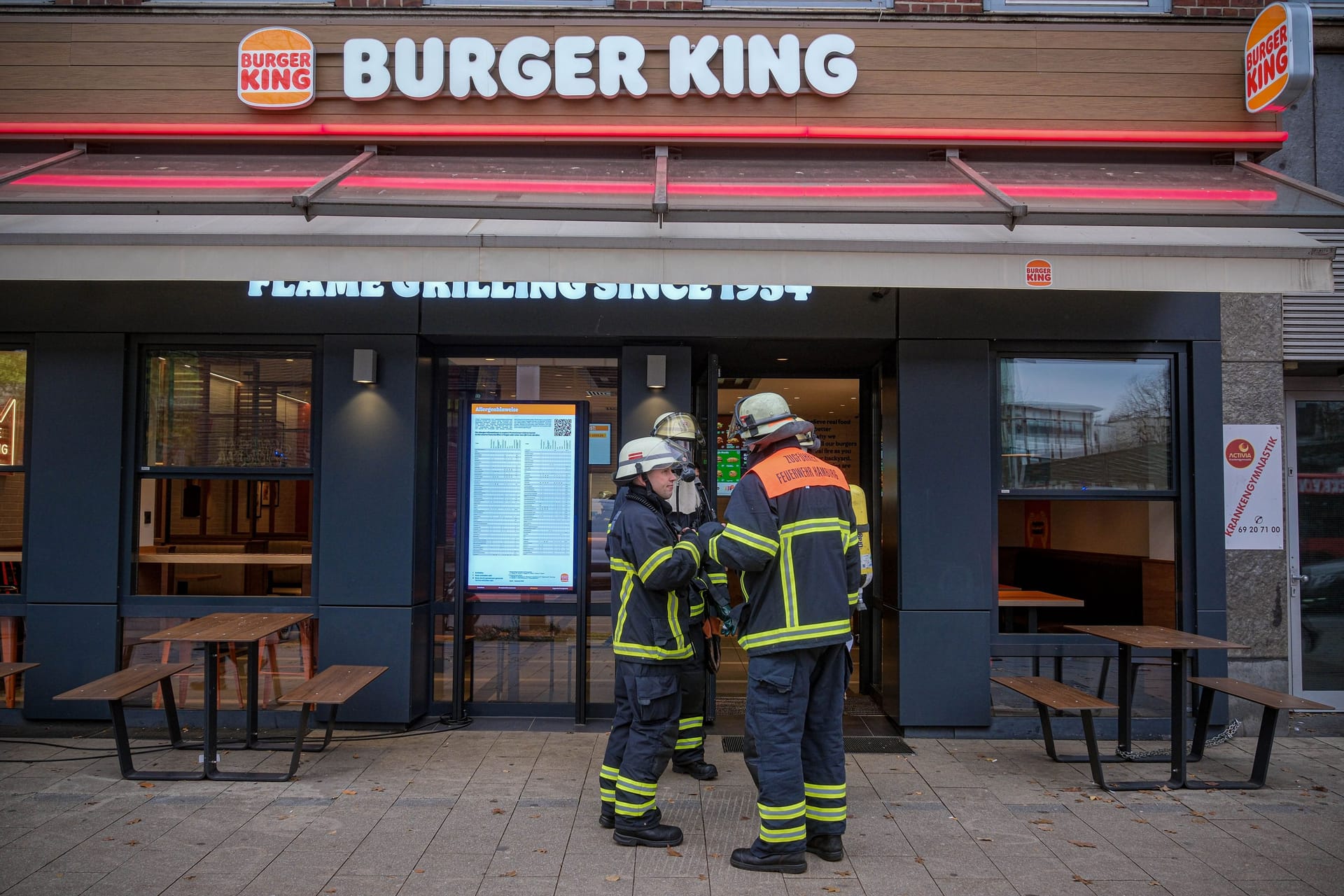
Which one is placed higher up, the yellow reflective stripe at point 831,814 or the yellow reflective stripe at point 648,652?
the yellow reflective stripe at point 648,652

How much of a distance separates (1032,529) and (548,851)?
4198 millimetres

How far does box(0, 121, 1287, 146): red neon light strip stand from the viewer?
6586 millimetres

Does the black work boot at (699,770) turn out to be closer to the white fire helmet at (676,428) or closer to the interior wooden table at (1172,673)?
the white fire helmet at (676,428)

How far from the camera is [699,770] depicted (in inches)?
215

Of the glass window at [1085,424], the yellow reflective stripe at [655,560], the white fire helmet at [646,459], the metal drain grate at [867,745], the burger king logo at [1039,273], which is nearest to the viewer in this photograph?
the yellow reflective stripe at [655,560]

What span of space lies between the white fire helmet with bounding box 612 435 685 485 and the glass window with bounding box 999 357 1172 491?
119 inches

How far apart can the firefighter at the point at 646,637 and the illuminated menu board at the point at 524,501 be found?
211cm

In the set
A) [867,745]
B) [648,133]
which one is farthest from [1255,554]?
[648,133]

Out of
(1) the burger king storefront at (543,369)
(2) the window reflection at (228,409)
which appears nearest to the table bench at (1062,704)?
(1) the burger king storefront at (543,369)

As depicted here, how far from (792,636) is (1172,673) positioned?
2757 mm

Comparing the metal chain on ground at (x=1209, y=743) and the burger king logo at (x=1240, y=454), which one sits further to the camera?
the burger king logo at (x=1240, y=454)

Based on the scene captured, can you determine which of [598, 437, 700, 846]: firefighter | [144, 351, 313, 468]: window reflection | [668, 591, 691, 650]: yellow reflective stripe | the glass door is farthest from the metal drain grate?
[144, 351, 313, 468]: window reflection

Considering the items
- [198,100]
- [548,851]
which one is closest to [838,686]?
[548,851]

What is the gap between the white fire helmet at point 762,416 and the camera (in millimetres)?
4457
